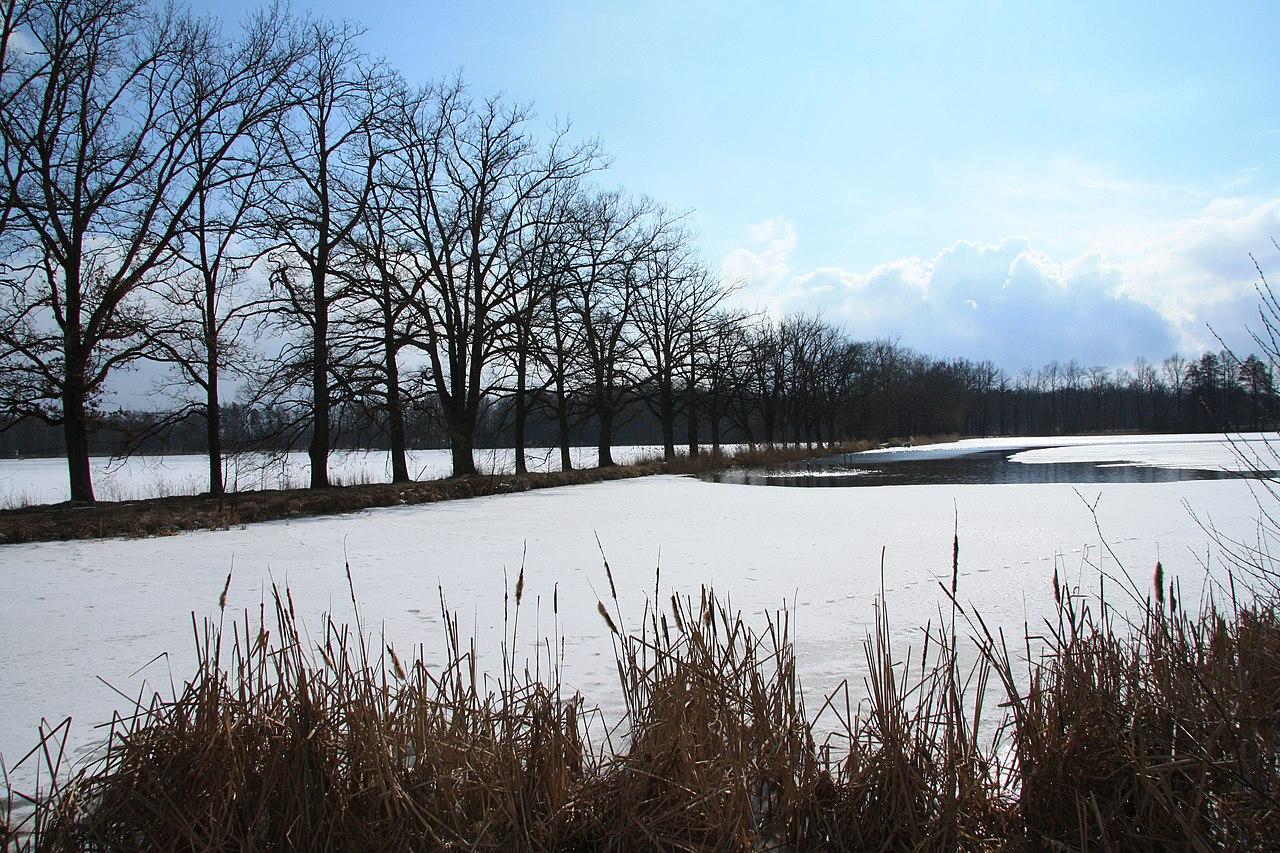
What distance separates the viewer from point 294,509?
43.5ft

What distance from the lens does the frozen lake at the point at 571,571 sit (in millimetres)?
4433

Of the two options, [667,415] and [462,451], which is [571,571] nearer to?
[462,451]

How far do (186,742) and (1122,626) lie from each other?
5.15 m

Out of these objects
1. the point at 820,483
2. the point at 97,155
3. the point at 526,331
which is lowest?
the point at 820,483

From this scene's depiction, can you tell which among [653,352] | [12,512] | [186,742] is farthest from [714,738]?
[653,352]

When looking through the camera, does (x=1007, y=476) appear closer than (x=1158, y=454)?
Yes

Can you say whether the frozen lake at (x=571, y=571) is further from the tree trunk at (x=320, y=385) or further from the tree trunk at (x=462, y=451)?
the tree trunk at (x=462, y=451)

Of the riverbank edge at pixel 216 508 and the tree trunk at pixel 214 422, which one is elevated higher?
the tree trunk at pixel 214 422

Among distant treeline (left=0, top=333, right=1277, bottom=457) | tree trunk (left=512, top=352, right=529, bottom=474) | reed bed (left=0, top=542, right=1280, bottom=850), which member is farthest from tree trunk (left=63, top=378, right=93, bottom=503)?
reed bed (left=0, top=542, right=1280, bottom=850)

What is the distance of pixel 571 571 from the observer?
7270 mm

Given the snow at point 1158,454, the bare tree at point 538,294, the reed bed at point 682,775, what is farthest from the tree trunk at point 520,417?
the reed bed at point 682,775

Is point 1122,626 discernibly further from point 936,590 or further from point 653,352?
point 653,352

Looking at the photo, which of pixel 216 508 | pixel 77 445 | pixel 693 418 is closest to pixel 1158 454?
pixel 693 418

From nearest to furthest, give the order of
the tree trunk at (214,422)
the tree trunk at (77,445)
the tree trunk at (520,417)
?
1. the tree trunk at (77,445)
2. the tree trunk at (214,422)
3. the tree trunk at (520,417)
